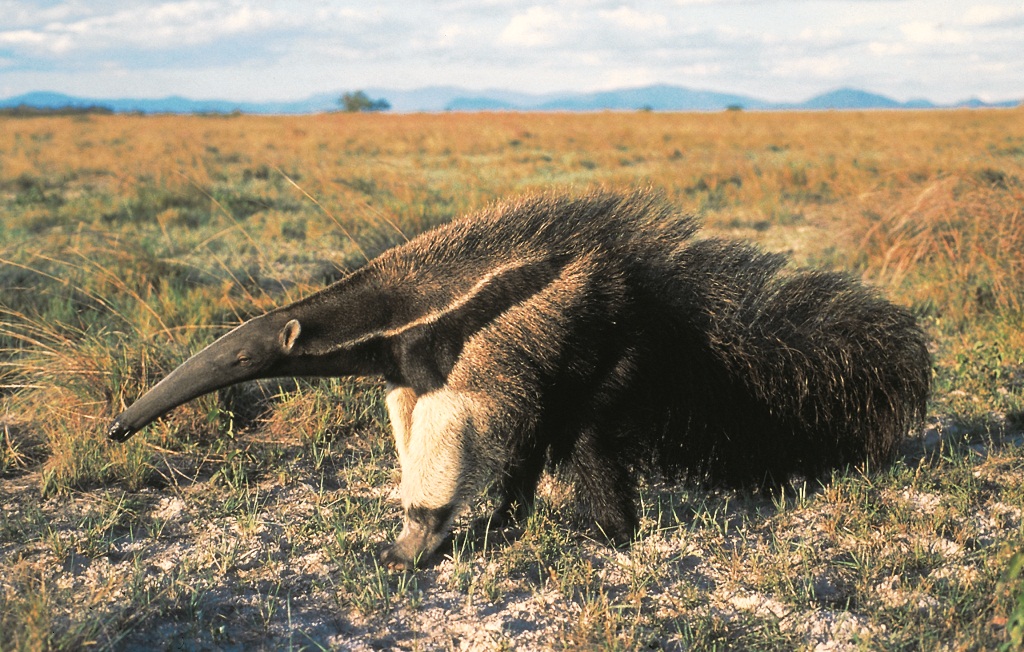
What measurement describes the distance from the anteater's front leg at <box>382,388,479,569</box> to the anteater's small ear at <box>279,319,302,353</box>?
0.50m

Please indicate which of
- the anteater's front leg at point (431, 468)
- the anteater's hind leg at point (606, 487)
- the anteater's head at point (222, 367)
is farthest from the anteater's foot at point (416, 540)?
the anteater's head at point (222, 367)

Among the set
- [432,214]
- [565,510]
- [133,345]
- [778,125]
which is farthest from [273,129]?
[565,510]

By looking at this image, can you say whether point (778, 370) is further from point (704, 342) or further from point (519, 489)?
point (519, 489)

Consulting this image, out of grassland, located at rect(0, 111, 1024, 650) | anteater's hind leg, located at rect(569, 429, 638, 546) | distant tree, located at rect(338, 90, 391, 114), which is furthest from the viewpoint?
distant tree, located at rect(338, 90, 391, 114)

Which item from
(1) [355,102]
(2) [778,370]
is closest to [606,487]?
(2) [778,370]

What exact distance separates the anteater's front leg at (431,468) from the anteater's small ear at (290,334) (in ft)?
1.63

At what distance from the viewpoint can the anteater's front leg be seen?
3127 mm

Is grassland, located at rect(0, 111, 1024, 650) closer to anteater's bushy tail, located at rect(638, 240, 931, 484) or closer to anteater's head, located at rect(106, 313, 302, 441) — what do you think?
anteater's bushy tail, located at rect(638, 240, 931, 484)

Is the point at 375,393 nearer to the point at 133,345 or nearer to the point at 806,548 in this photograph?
the point at 133,345

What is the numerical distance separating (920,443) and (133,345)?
469cm

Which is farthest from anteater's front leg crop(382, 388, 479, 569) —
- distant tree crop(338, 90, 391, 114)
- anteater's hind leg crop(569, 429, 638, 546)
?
distant tree crop(338, 90, 391, 114)

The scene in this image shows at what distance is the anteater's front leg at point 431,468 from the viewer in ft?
10.3

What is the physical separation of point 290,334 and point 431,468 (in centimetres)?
79

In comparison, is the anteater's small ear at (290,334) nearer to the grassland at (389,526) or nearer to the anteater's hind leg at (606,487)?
the grassland at (389,526)
